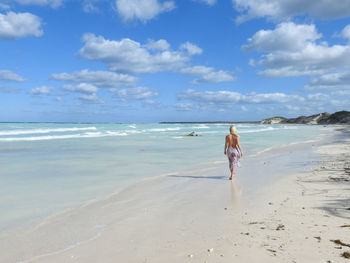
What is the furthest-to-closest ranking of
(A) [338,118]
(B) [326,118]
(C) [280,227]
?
(B) [326,118] < (A) [338,118] < (C) [280,227]

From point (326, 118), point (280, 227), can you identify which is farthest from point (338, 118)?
point (280, 227)

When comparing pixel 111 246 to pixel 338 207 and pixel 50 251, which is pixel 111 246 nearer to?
pixel 50 251

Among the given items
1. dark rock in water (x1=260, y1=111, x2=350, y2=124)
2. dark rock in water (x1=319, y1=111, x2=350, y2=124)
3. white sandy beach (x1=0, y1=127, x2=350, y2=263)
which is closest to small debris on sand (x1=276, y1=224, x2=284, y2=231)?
white sandy beach (x1=0, y1=127, x2=350, y2=263)

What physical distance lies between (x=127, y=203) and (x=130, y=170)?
182 inches

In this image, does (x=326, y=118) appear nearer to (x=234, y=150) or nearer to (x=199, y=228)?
(x=234, y=150)

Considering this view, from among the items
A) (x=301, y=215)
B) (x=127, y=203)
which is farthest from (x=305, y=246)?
(x=127, y=203)

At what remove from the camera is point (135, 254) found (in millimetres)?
3785

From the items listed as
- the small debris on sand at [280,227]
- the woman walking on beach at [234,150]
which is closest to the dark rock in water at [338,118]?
the woman walking on beach at [234,150]

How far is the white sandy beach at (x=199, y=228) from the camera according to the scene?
373cm

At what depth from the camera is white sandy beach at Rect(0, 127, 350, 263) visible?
3730mm

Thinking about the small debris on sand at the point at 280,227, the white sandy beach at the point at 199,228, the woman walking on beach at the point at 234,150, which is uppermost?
the woman walking on beach at the point at 234,150

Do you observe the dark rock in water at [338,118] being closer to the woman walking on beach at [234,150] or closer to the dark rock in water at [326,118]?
the dark rock in water at [326,118]

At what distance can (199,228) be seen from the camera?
468 cm

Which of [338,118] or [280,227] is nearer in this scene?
[280,227]
